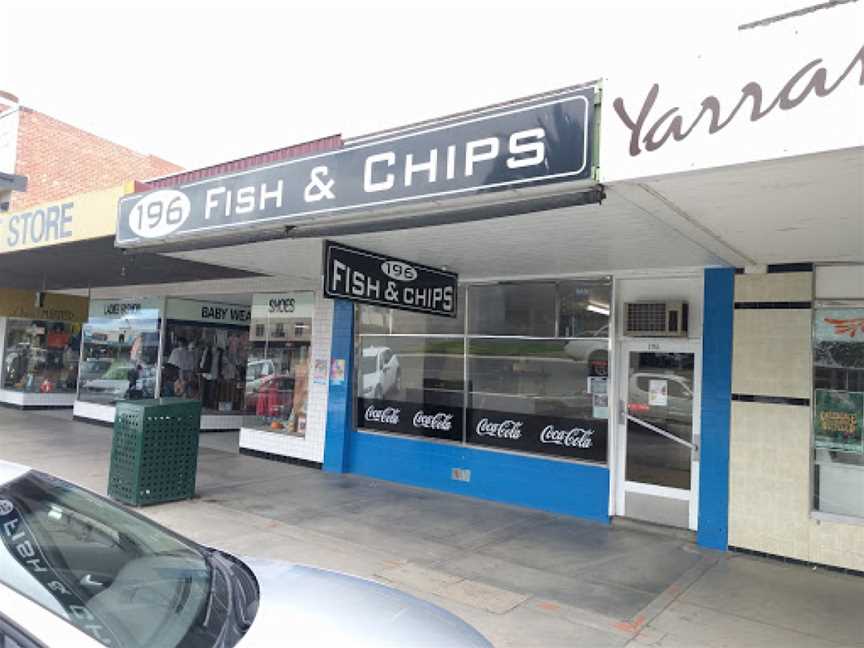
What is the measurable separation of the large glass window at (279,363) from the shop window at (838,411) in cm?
711

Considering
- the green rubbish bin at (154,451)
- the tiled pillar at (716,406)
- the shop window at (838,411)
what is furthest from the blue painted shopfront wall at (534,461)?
the green rubbish bin at (154,451)

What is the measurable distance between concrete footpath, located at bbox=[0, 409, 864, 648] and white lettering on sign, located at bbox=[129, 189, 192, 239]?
3.08 metres

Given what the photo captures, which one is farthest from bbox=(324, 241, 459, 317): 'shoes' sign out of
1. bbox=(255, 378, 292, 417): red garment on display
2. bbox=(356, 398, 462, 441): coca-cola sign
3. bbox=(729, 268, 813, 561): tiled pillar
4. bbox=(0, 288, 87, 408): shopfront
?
bbox=(0, 288, 87, 408): shopfront

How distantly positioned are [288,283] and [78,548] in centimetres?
828

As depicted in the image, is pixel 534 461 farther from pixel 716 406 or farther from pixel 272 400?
pixel 272 400

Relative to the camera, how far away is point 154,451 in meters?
7.19

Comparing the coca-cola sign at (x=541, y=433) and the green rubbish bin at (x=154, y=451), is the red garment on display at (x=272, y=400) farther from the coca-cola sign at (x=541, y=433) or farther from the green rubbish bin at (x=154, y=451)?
the coca-cola sign at (x=541, y=433)

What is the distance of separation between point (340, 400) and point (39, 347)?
39.3ft

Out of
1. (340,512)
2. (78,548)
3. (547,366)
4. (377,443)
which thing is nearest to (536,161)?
(78,548)

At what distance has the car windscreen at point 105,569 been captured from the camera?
2129mm

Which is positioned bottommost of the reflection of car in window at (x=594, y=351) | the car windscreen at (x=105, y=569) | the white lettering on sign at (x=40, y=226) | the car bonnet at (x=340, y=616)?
the car bonnet at (x=340, y=616)

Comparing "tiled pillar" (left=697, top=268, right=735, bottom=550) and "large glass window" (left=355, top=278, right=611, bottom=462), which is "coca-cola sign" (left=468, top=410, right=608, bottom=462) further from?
"tiled pillar" (left=697, top=268, right=735, bottom=550)

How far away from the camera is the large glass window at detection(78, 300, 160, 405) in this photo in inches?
535

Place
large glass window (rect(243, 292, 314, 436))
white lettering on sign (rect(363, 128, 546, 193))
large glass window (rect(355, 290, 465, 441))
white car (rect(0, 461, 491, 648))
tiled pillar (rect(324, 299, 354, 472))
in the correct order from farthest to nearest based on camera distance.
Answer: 1. large glass window (rect(243, 292, 314, 436))
2. tiled pillar (rect(324, 299, 354, 472))
3. large glass window (rect(355, 290, 465, 441))
4. white lettering on sign (rect(363, 128, 546, 193))
5. white car (rect(0, 461, 491, 648))
